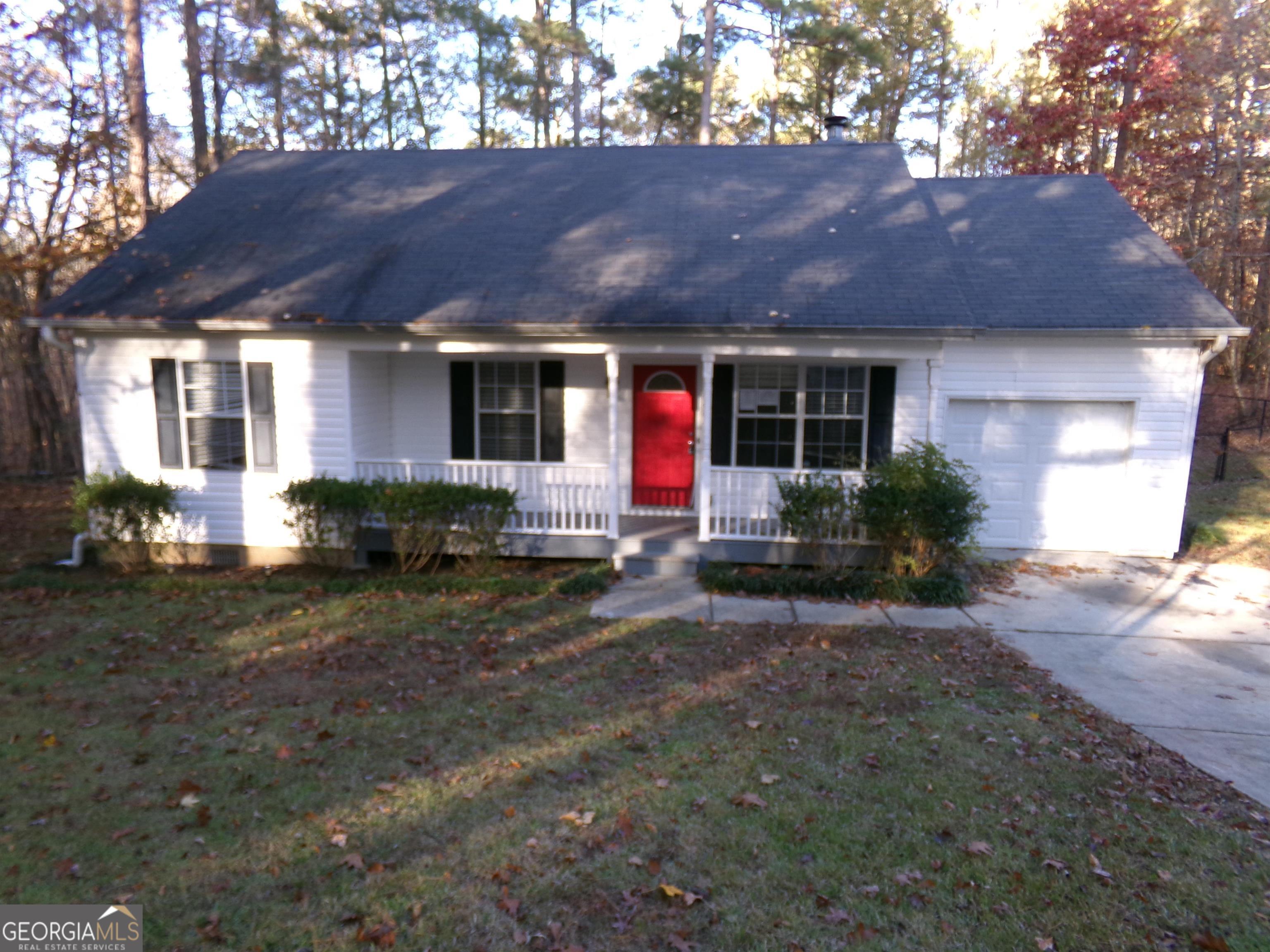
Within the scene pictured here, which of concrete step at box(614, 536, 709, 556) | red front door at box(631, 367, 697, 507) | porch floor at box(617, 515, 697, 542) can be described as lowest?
concrete step at box(614, 536, 709, 556)

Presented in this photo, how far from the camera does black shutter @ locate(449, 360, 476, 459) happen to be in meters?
10.8

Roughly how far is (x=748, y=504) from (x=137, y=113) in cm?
1423

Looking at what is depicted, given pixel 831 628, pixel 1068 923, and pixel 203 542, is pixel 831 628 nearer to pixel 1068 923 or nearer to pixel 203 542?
pixel 1068 923

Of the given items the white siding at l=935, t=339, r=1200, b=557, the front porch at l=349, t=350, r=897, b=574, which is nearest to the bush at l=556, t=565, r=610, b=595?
the front porch at l=349, t=350, r=897, b=574

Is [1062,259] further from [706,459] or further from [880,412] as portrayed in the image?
[706,459]

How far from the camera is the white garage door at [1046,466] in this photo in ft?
34.3

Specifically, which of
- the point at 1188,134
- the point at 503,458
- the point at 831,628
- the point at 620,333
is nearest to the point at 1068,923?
the point at 831,628

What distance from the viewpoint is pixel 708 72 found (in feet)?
72.2

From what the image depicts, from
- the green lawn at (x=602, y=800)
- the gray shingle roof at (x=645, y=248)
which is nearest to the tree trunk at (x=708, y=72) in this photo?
the gray shingle roof at (x=645, y=248)

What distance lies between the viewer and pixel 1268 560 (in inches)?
407

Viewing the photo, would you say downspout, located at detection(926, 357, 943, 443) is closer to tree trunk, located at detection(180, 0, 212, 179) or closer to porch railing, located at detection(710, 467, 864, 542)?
porch railing, located at detection(710, 467, 864, 542)

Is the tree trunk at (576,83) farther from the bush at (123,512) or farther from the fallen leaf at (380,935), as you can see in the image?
the fallen leaf at (380,935)

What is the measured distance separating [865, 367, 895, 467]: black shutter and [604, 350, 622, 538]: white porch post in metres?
3.26

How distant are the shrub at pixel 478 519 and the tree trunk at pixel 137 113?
10.5m
